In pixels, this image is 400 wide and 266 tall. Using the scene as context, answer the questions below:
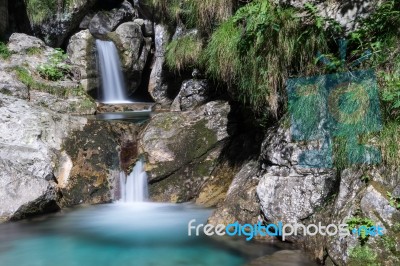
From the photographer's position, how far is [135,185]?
6.72m

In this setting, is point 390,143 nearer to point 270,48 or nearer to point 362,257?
point 362,257

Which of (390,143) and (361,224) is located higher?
(390,143)

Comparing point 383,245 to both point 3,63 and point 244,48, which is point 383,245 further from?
point 3,63

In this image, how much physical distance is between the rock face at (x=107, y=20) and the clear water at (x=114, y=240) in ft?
24.3

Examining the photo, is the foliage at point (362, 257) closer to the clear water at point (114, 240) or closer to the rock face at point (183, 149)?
the clear water at point (114, 240)

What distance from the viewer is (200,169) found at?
263 inches

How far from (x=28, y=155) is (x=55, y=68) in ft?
Result: 14.5

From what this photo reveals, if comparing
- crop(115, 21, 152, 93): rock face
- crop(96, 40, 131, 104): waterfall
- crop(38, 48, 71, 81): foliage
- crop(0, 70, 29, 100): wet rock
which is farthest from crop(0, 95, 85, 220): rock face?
crop(115, 21, 152, 93): rock face

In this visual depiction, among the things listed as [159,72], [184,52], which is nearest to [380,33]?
[184,52]

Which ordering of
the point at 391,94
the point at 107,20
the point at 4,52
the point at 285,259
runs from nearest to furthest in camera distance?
the point at 391,94
the point at 285,259
the point at 4,52
the point at 107,20

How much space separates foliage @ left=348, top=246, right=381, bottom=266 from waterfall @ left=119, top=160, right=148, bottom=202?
378 cm

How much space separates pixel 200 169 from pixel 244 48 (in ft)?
8.02

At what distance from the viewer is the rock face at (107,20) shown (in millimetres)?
12164

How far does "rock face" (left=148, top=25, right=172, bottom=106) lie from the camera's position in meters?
11.9
